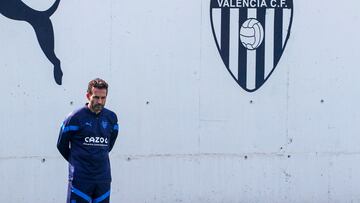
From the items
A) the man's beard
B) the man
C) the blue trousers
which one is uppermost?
the man's beard

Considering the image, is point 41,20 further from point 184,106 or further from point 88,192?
point 88,192

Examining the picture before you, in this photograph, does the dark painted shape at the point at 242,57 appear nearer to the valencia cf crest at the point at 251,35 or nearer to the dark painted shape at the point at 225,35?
the valencia cf crest at the point at 251,35

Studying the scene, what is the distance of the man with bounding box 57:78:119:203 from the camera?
652 centimetres

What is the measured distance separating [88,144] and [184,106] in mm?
1718

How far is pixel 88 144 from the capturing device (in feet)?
21.5

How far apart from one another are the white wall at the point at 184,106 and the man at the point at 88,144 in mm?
1222

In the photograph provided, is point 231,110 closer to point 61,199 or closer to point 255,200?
point 255,200

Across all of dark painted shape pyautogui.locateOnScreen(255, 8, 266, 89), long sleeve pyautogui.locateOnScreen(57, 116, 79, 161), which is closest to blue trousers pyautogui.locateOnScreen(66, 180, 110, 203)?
long sleeve pyautogui.locateOnScreen(57, 116, 79, 161)

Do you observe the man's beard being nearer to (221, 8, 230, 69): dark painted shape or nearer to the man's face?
the man's face

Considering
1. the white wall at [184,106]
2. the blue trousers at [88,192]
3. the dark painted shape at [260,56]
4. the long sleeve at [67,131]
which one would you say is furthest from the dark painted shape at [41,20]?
the dark painted shape at [260,56]

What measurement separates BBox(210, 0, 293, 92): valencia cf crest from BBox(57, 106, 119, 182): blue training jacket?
1913 mm

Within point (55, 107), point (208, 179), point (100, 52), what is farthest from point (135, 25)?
point (208, 179)

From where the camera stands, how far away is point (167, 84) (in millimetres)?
8055

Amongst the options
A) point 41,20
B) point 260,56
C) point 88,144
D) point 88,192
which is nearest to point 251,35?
point 260,56
